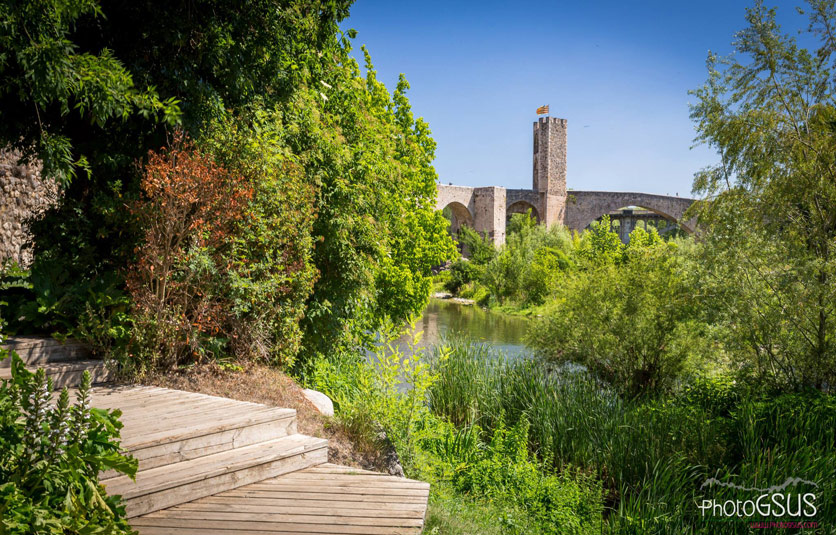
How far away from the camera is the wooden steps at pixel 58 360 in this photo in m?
3.54

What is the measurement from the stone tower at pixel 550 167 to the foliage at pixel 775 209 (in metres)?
26.4

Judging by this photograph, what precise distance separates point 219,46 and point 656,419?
5691mm

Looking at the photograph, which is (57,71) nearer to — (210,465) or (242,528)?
(210,465)

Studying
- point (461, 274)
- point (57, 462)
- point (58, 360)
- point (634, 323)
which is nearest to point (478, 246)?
point (461, 274)

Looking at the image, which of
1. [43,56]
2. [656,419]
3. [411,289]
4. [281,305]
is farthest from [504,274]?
[43,56]

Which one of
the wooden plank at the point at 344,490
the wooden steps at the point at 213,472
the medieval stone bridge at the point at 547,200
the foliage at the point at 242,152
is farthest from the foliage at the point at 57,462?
the medieval stone bridge at the point at 547,200

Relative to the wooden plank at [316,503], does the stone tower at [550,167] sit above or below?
above

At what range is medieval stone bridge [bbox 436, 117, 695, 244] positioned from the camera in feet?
103

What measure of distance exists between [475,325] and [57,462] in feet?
53.4

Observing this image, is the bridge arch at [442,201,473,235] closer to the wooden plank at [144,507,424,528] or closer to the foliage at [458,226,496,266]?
the foliage at [458,226,496,266]

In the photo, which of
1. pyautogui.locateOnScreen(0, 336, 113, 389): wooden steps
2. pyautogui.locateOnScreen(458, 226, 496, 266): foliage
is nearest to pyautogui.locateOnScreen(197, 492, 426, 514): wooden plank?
pyautogui.locateOnScreen(0, 336, 113, 389): wooden steps

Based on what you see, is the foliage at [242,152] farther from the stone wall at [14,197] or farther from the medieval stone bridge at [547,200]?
the medieval stone bridge at [547,200]

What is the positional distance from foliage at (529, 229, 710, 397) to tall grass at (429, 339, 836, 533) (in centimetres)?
130

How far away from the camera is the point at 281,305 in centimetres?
480
